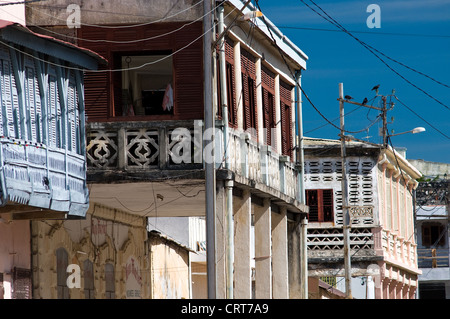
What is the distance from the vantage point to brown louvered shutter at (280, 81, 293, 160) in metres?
31.2

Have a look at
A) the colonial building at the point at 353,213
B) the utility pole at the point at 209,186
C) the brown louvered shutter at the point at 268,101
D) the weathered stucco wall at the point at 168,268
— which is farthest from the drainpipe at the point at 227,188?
the colonial building at the point at 353,213

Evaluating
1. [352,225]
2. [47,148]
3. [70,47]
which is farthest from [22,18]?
[352,225]

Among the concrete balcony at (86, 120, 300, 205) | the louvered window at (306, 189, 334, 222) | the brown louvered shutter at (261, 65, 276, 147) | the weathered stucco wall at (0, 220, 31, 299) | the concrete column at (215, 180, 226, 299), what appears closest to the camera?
the weathered stucco wall at (0, 220, 31, 299)

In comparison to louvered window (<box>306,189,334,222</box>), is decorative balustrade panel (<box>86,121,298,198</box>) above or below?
below

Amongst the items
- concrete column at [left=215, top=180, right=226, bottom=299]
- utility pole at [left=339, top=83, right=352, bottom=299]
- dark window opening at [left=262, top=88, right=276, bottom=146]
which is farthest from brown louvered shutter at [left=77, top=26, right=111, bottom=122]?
utility pole at [left=339, top=83, right=352, bottom=299]

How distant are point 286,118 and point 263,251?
550 cm

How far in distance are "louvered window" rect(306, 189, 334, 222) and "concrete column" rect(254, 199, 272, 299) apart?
15643mm

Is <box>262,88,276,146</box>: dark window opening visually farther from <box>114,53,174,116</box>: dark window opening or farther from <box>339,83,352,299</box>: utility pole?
<box>339,83,352,299</box>: utility pole

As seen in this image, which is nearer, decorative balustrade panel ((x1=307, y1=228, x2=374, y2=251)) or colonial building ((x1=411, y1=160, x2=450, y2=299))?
decorative balustrade panel ((x1=307, y1=228, x2=374, y2=251))

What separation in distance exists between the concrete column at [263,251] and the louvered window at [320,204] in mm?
15643

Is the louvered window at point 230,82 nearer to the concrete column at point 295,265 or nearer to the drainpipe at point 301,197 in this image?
the drainpipe at point 301,197

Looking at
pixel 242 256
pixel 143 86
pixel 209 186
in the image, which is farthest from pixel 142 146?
pixel 143 86

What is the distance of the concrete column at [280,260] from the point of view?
29.8 m

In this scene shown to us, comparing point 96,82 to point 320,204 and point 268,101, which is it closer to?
point 268,101
